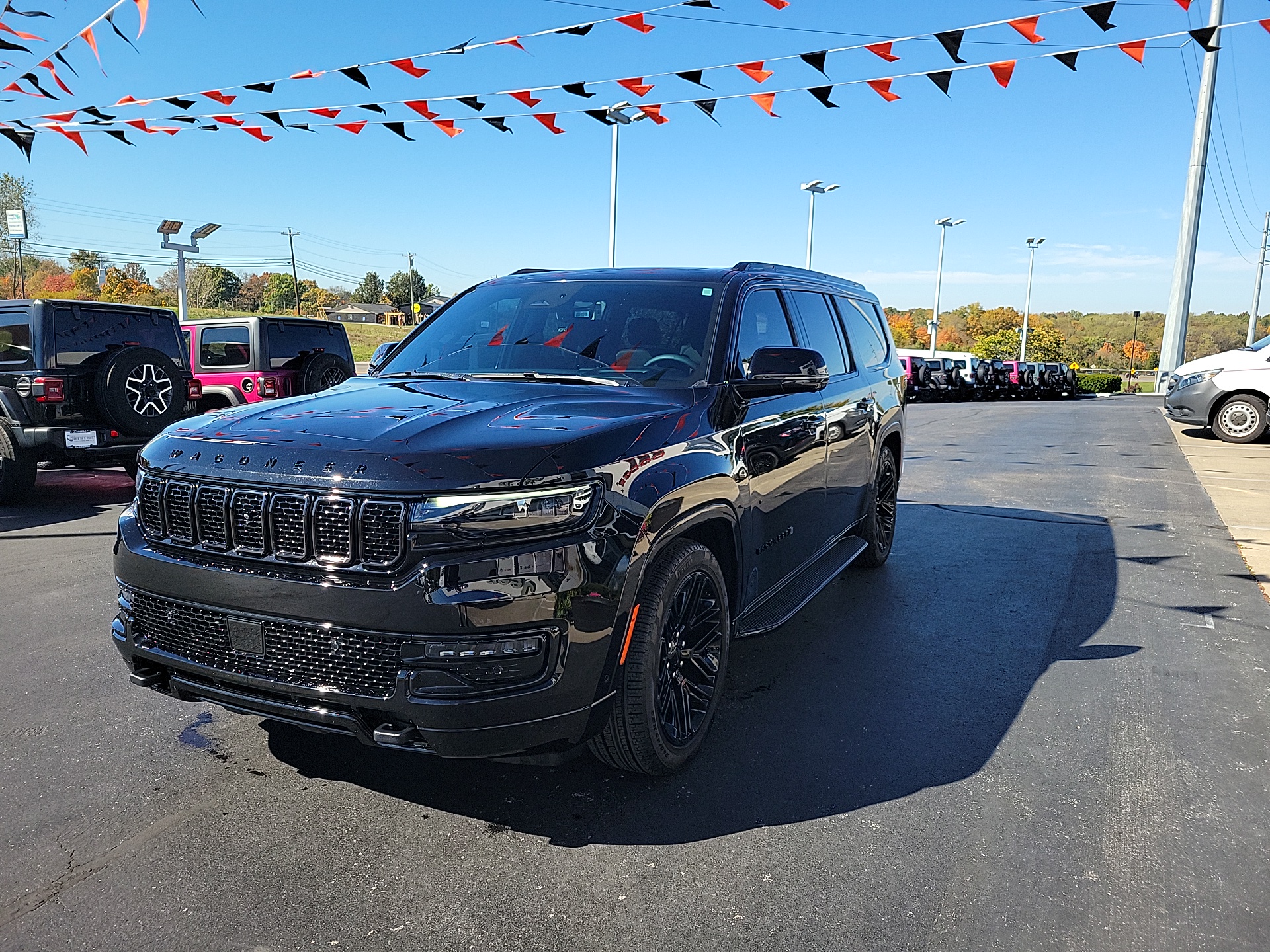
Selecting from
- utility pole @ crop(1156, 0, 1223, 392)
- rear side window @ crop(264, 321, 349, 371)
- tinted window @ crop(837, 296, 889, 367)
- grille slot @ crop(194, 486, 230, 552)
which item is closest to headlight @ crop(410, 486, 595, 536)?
grille slot @ crop(194, 486, 230, 552)

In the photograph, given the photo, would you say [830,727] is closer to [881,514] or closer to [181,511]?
[181,511]

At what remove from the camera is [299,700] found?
9.02 feet

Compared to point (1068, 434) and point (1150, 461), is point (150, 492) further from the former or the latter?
point (1068, 434)

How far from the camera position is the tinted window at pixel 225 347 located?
489 inches

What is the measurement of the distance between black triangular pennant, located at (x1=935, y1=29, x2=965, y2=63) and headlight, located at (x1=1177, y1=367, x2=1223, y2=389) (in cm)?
1084

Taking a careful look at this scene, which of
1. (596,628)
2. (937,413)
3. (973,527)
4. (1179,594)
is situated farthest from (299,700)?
(937,413)

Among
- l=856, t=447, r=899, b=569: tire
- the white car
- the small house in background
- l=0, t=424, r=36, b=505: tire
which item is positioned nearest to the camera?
l=856, t=447, r=899, b=569: tire

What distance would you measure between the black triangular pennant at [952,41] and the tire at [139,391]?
7.76 m

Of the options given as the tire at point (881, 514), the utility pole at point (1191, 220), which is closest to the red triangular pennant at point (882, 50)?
the tire at point (881, 514)

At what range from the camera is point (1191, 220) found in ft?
101

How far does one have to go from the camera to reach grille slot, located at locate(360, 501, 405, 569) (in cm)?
263

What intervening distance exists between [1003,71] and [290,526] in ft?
25.3

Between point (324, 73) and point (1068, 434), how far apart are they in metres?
A: 15.1

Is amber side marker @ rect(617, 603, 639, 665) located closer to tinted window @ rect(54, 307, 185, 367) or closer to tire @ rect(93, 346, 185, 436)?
tire @ rect(93, 346, 185, 436)
